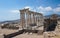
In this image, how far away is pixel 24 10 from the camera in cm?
2308

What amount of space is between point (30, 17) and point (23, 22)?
2319mm

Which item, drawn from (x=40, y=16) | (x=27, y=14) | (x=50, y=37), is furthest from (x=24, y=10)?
(x=50, y=37)

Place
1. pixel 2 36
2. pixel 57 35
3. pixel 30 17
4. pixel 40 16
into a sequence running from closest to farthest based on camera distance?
pixel 57 35 < pixel 2 36 < pixel 30 17 < pixel 40 16

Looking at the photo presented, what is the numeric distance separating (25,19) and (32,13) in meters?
1.94

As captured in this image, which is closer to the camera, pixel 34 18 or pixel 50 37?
pixel 50 37

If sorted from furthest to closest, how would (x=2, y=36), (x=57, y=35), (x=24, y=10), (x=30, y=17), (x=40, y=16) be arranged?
(x=40, y=16) < (x=30, y=17) < (x=24, y=10) < (x=2, y=36) < (x=57, y=35)

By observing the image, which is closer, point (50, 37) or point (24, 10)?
point (50, 37)

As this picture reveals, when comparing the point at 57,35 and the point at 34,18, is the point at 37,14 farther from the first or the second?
the point at 57,35

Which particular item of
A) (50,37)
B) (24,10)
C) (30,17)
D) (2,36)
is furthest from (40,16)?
(50,37)

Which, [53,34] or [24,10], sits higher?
[24,10]

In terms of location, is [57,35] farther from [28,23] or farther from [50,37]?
[28,23]

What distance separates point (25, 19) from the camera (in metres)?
23.9

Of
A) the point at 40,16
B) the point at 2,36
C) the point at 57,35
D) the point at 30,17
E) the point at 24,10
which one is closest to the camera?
the point at 57,35

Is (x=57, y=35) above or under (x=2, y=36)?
above
